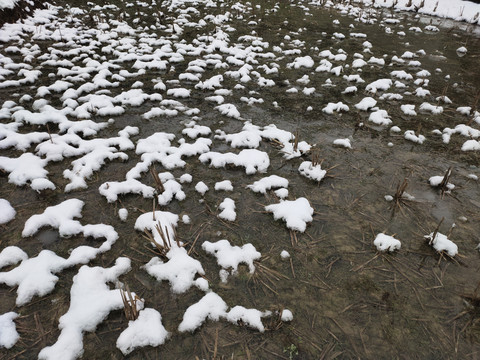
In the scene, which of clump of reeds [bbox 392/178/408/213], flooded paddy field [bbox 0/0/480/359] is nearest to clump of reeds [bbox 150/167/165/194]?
flooded paddy field [bbox 0/0/480/359]

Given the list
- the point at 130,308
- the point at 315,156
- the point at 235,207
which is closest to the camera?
the point at 130,308

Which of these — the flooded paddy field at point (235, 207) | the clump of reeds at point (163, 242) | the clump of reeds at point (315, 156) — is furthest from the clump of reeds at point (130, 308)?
the clump of reeds at point (315, 156)

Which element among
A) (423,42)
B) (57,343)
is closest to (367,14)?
(423,42)

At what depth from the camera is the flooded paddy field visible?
2.16 metres

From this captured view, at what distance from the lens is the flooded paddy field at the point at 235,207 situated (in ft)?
7.07

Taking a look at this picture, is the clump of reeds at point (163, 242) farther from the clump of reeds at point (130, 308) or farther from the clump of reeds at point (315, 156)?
the clump of reeds at point (315, 156)

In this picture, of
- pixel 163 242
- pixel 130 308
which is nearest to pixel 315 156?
pixel 163 242

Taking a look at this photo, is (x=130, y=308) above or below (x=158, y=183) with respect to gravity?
below

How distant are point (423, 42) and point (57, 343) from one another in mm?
11195

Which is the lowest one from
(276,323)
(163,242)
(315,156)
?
(276,323)

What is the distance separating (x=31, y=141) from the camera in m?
3.99

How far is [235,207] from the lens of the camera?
3.21m

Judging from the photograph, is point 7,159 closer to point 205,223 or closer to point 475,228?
point 205,223

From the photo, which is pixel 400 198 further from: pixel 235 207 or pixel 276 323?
pixel 276 323
